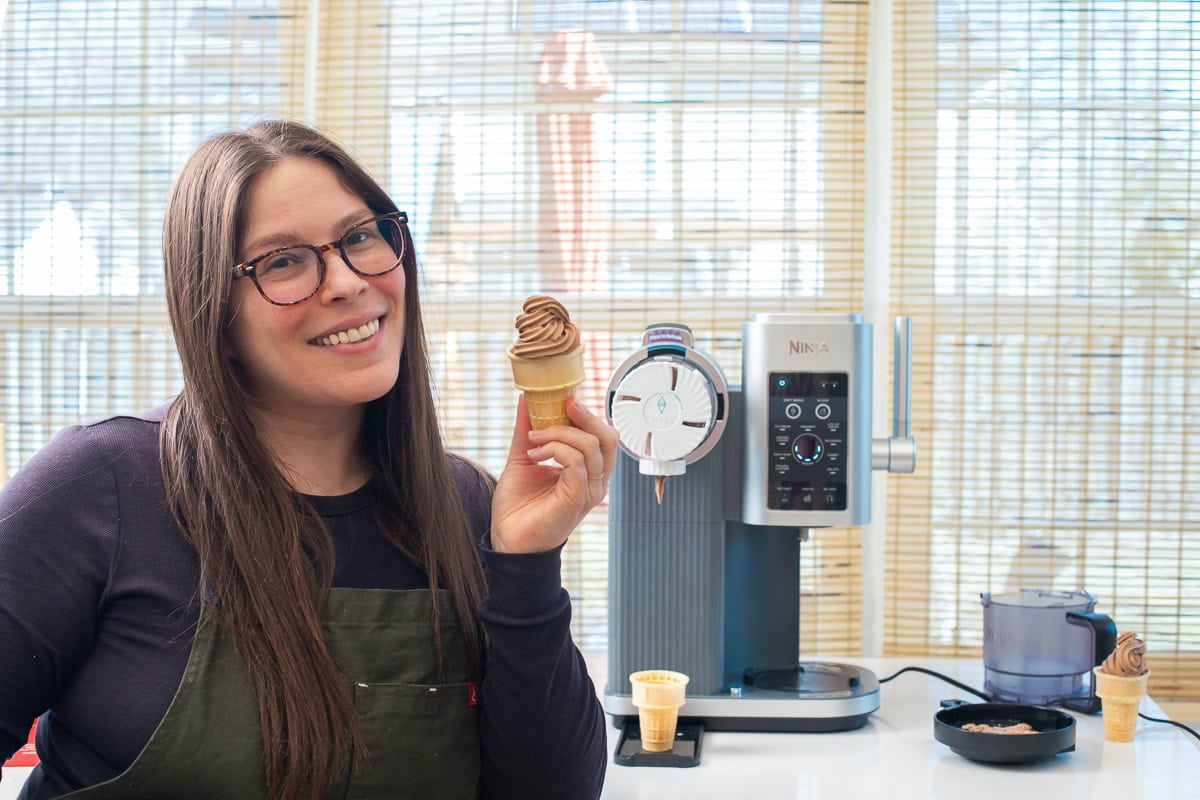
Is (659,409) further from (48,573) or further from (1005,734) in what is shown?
(48,573)

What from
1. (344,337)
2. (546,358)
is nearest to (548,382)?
(546,358)

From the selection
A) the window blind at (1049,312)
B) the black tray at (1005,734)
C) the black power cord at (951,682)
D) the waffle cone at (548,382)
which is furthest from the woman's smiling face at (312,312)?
the window blind at (1049,312)

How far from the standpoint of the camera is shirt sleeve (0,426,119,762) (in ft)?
3.39

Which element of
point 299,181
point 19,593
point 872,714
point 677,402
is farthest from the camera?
point 872,714

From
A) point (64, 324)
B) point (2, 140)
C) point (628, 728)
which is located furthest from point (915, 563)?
point (2, 140)

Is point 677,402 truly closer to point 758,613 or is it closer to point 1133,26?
point 758,613

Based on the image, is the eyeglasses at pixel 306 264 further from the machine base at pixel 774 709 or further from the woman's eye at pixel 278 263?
the machine base at pixel 774 709

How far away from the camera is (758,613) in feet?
5.24

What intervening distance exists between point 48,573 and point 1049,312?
87.2 inches

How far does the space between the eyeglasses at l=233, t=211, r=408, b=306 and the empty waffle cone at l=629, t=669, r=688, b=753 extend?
0.59 metres

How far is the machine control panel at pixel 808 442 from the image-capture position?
58.5 inches

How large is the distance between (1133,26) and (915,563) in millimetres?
1305

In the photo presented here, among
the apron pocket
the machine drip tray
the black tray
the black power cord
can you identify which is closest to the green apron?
the apron pocket

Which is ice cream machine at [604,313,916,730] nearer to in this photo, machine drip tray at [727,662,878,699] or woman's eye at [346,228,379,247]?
machine drip tray at [727,662,878,699]
